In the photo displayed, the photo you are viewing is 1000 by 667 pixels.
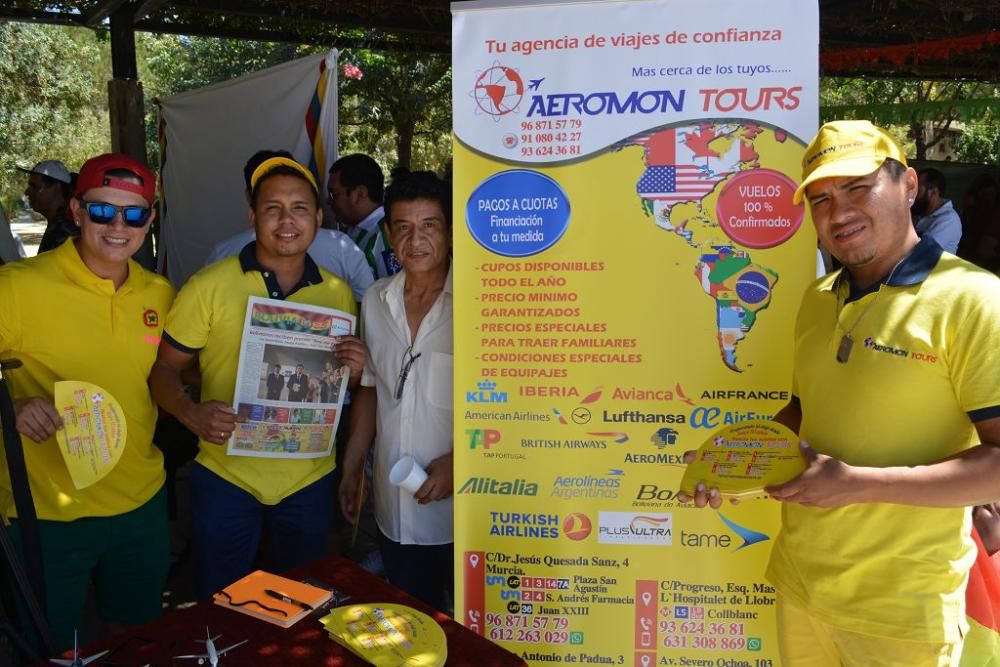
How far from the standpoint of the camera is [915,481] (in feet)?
5.34

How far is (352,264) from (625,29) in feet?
7.51

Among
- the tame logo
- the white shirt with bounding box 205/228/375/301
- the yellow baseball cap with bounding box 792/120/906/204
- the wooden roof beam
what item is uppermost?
the wooden roof beam

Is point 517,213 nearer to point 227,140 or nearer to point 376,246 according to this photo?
point 376,246

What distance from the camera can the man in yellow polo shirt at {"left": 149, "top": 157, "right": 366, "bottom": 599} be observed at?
2.60 meters

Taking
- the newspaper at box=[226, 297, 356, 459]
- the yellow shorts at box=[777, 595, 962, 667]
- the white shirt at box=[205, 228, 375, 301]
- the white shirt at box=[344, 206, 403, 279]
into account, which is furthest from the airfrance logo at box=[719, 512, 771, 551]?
the white shirt at box=[344, 206, 403, 279]

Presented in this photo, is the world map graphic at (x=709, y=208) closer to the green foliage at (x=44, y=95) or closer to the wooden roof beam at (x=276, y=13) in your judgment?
the wooden roof beam at (x=276, y=13)

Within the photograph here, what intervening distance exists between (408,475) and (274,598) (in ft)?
2.41

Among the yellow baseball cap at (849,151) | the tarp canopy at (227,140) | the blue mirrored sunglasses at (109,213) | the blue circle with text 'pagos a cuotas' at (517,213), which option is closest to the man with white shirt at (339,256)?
the tarp canopy at (227,140)

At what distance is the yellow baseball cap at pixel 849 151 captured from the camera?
1.75m

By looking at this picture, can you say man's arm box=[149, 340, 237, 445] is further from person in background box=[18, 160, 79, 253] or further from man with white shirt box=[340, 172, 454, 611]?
person in background box=[18, 160, 79, 253]

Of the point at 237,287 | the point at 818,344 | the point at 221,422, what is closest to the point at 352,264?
the point at 237,287

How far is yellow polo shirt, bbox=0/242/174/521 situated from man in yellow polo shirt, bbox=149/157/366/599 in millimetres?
108

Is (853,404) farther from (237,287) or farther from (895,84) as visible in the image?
(895,84)

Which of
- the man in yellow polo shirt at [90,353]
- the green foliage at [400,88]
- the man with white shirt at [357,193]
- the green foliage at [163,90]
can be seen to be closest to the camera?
the man in yellow polo shirt at [90,353]
